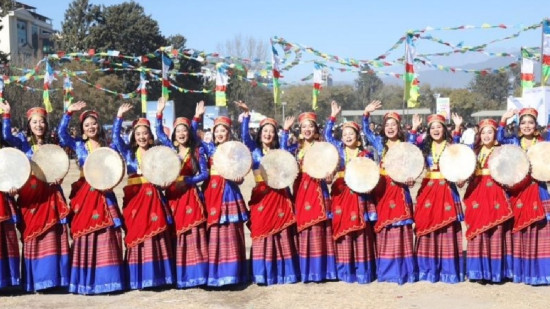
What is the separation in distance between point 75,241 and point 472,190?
3.76m

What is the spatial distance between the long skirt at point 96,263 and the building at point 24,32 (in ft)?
181

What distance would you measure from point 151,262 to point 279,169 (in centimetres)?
146

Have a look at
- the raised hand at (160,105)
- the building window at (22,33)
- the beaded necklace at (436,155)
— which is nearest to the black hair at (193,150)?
the raised hand at (160,105)

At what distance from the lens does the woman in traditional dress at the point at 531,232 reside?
20.6 feet

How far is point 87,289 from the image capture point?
20.0 ft

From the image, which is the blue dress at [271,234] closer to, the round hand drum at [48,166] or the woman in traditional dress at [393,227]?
the woman in traditional dress at [393,227]

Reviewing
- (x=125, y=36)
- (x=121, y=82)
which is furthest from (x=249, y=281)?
(x=125, y=36)

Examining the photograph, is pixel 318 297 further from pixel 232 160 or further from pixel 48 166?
pixel 48 166

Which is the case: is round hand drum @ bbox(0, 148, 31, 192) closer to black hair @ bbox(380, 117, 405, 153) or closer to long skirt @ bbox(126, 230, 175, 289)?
long skirt @ bbox(126, 230, 175, 289)

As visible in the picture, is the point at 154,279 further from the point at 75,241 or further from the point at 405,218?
the point at 405,218

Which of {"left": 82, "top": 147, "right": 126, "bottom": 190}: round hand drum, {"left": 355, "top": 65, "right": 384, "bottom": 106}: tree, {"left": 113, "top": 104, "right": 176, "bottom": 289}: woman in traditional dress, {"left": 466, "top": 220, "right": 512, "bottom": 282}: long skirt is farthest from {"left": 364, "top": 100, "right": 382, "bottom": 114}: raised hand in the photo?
{"left": 355, "top": 65, "right": 384, "bottom": 106}: tree

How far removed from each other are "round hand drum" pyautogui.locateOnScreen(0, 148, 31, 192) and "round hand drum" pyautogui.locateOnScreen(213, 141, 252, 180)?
1.66 metres

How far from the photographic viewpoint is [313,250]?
648 centimetres

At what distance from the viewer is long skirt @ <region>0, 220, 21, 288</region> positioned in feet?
19.7
